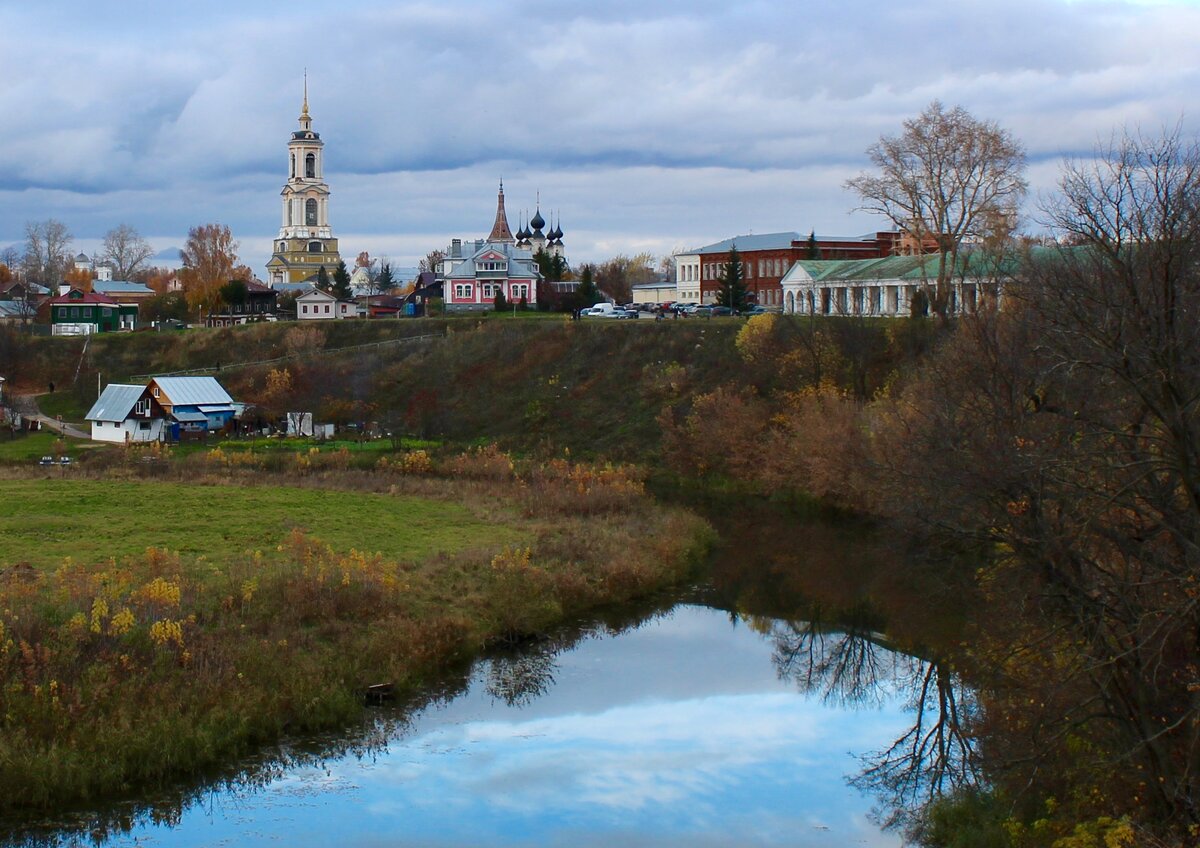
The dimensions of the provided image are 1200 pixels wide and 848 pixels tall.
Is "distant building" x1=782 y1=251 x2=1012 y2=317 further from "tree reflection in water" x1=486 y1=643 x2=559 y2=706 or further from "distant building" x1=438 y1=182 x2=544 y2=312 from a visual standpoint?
"tree reflection in water" x1=486 y1=643 x2=559 y2=706

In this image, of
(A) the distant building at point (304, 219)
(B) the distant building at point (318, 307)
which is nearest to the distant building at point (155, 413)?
(B) the distant building at point (318, 307)

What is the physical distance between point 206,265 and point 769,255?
34805 millimetres

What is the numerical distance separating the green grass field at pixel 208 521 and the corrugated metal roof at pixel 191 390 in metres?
14.3

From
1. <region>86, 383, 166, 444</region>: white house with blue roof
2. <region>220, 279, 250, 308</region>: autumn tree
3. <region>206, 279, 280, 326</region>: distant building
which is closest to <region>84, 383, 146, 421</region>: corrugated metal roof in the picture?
<region>86, 383, 166, 444</region>: white house with blue roof

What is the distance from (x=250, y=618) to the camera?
19.3 metres

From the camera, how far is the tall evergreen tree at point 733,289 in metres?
64.2

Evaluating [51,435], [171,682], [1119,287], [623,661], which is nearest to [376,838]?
[171,682]

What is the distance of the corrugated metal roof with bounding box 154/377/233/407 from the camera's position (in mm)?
49062

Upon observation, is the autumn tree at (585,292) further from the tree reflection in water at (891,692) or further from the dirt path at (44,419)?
the tree reflection in water at (891,692)

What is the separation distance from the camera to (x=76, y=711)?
612 inches

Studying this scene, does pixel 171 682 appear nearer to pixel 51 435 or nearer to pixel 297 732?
pixel 297 732

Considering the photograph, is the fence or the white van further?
the white van

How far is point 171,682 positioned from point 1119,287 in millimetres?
12282

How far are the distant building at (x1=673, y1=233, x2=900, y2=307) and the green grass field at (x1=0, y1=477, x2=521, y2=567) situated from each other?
40186mm
